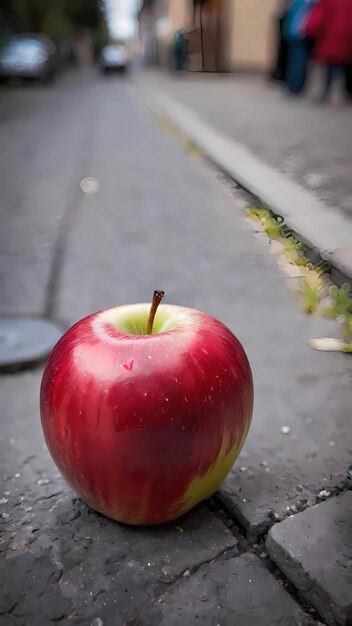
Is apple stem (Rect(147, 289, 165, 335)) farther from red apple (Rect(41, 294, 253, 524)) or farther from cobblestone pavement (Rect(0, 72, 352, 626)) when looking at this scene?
cobblestone pavement (Rect(0, 72, 352, 626))

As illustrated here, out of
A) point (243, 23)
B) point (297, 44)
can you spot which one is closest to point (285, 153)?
point (243, 23)

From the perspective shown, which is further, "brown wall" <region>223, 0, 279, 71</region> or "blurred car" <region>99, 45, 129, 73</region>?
"blurred car" <region>99, 45, 129, 73</region>

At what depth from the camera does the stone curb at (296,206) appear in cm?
77

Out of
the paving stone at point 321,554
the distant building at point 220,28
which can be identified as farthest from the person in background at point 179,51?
the paving stone at point 321,554

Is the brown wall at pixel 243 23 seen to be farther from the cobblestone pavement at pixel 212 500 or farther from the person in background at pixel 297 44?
the person in background at pixel 297 44

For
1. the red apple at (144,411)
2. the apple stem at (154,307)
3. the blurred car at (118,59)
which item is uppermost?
the blurred car at (118,59)

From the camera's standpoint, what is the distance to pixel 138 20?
116 cm

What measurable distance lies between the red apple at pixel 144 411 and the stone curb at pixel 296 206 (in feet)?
1.72

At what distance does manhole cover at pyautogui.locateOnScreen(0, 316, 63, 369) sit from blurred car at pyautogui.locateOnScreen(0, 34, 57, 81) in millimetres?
17820

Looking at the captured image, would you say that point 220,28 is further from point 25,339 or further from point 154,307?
point 25,339

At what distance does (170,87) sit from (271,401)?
120 cm

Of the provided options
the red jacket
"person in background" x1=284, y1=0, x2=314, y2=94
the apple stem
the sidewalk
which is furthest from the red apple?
"person in background" x1=284, y1=0, x2=314, y2=94

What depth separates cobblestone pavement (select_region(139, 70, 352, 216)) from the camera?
3.04 feet

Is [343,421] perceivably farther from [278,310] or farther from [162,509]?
[278,310]
